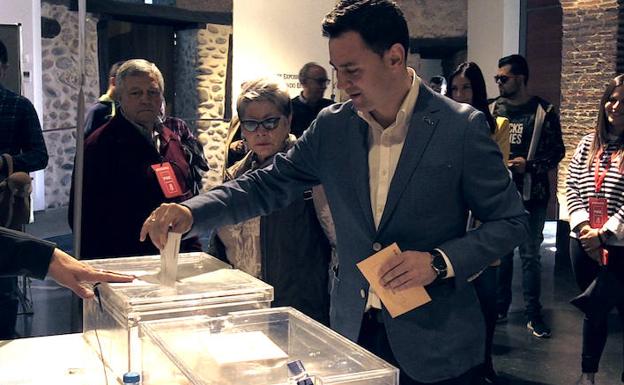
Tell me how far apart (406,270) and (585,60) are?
662 cm

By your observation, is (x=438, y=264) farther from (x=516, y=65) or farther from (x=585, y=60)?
(x=585, y=60)

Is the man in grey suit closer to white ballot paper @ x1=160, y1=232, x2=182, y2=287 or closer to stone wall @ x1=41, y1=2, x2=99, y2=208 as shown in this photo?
white ballot paper @ x1=160, y1=232, x2=182, y2=287

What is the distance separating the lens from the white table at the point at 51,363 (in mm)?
1781

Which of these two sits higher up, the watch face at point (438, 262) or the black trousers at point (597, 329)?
the watch face at point (438, 262)

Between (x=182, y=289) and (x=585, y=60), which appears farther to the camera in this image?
(x=585, y=60)

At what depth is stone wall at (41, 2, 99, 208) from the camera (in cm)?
919

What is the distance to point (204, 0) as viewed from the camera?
10.7 meters

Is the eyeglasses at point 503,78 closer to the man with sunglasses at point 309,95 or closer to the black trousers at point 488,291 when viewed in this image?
the man with sunglasses at point 309,95

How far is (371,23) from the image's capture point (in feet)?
6.11

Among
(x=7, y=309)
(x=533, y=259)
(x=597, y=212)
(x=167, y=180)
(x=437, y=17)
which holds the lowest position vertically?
(x=7, y=309)

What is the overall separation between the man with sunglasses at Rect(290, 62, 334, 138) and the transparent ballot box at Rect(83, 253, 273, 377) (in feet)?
11.0

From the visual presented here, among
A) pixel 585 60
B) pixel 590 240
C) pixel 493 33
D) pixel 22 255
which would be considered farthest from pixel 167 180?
pixel 493 33

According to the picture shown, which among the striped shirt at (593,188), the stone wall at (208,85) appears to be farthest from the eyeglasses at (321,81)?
the stone wall at (208,85)

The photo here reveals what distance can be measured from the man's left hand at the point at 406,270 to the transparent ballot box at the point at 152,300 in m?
0.26
